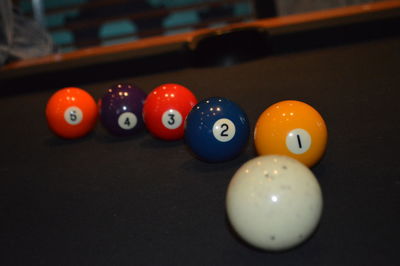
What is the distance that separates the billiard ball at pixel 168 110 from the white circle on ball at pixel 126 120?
0.41 feet

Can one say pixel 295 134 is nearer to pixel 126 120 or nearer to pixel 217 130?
pixel 217 130

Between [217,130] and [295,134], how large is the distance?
0.29 metres

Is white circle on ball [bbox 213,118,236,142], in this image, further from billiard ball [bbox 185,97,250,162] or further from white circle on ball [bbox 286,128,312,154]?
white circle on ball [bbox 286,128,312,154]

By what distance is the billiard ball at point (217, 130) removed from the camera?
4.90ft

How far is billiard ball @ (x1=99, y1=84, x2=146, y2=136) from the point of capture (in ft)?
6.31

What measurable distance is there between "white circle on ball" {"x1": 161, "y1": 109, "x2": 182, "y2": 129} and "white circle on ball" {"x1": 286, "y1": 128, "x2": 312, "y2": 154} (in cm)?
56

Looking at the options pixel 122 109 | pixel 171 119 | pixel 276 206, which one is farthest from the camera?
pixel 122 109

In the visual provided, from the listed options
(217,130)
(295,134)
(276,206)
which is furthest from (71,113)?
(276,206)

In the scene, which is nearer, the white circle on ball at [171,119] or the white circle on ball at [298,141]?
the white circle on ball at [298,141]

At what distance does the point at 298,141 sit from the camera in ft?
4.37

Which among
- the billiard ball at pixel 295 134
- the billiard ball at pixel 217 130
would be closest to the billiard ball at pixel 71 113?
the billiard ball at pixel 217 130

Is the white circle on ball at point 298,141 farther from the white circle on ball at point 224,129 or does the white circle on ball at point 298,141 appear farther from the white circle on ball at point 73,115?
the white circle on ball at point 73,115

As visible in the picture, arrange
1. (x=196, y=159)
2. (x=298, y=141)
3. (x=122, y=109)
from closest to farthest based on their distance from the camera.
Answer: (x=298, y=141), (x=196, y=159), (x=122, y=109)

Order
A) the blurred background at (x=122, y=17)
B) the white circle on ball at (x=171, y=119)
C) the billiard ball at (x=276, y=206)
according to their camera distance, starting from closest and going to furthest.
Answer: the billiard ball at (x=276, y=206)
the white circle on ball at (x=171, y=119)
the blurred background at (x=122, y=17)
